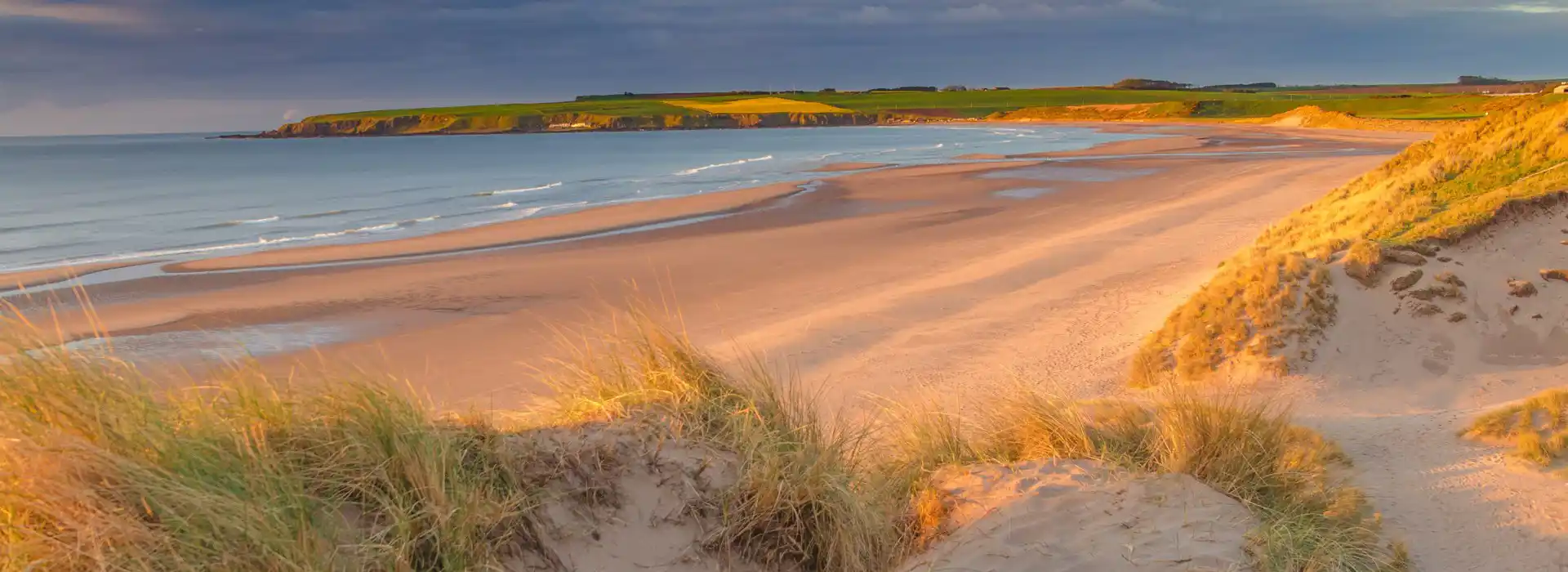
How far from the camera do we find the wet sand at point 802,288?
10.4 metres

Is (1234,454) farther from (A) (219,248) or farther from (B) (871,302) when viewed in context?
(A) (219,248)

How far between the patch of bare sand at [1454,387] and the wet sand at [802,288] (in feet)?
7.23

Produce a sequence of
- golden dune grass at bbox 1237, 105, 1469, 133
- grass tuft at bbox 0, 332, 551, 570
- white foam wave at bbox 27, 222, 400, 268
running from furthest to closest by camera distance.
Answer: golden dune grass at bbox 1237, 105, 1469, 133
white foam wave at bbox 27, 222, 400, 268
grass tuft at bbox 0, 332, 551, 570

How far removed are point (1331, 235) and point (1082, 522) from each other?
845cm

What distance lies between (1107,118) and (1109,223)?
10417 cm

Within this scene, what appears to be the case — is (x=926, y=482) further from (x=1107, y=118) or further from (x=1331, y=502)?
(x=1107, y=118)

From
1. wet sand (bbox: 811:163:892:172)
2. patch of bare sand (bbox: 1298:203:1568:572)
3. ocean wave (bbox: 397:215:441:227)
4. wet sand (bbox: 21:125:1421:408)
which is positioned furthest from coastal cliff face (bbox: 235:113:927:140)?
Result: patch of bare sand (bbox: 1298:203:1568:572)

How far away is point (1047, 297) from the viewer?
1296cm

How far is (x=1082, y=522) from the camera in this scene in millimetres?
4832

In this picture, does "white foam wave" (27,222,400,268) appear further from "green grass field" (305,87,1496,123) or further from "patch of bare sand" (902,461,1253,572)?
"green grass field" (305,87,1496,123)

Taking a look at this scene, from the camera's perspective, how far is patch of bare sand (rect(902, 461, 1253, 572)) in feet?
14.6

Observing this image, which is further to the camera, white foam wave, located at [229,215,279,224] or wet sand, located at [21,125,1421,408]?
white foam wave, located at [229,215,279,224]

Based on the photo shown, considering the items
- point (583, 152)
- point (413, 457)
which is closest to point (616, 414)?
point (413, 457)

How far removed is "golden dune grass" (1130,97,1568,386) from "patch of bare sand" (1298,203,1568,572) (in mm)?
275
